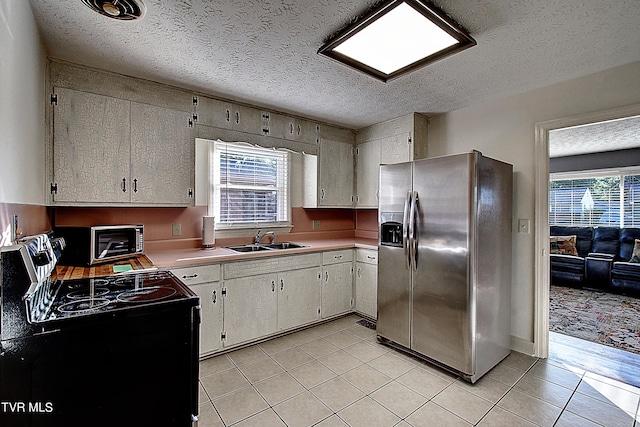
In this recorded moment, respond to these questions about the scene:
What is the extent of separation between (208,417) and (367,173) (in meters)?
3.02

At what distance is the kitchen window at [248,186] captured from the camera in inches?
129

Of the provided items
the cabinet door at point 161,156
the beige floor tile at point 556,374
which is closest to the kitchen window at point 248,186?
the cabinet door at point 161,156

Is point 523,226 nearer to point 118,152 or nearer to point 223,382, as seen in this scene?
point 223,382

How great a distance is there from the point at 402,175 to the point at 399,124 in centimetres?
105

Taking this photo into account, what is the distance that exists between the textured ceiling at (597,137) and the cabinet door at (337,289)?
3.09 meters

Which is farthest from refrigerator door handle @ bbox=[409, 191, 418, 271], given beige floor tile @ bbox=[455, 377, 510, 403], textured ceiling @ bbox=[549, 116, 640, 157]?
textured ceiling @ bbox=[549, 116, 640, 157]

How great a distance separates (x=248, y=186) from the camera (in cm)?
352

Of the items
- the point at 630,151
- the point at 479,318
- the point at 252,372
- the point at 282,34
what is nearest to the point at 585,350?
the point at 479,318

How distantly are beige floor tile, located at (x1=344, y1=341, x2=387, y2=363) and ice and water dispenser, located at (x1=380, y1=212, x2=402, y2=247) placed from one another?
0.99 metres

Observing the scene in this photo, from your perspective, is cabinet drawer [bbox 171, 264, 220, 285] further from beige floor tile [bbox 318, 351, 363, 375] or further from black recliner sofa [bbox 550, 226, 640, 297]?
black recliner sofa [bbox 550, 226, 640, 297]

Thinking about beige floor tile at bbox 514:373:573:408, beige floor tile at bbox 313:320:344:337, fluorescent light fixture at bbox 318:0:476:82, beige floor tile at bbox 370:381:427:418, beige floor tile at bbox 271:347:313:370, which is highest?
fluorescent light fixture at bbox 318:0:476:82

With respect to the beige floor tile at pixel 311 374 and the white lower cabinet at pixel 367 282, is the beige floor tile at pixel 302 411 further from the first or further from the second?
the white lower cabinet at pixel 367 282

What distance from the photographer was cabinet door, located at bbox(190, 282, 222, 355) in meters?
2.60

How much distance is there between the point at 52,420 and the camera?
1062mm
